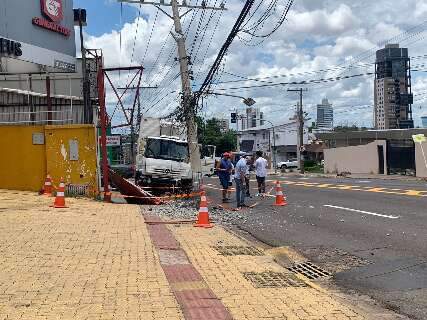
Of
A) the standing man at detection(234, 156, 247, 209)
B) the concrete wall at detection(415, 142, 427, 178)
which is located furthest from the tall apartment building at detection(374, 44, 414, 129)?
the standing man at detection(234, 156, 247, 209)

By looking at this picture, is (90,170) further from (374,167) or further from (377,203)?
(374,167)

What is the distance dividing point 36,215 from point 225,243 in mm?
4956

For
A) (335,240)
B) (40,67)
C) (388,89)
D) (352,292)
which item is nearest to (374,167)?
(388,89)

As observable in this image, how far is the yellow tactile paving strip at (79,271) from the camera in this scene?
551 cm

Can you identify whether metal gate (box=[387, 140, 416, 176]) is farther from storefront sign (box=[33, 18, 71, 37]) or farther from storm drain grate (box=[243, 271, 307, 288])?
storm drain grate (box=[243, 271, 307, 288])

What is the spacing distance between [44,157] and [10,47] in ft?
21.8

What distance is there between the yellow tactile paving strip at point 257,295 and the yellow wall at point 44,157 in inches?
448

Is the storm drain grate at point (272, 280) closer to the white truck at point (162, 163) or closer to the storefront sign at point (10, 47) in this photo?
the white truck at point (162, 163)

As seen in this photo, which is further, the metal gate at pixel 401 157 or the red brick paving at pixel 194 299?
the metal gate at pixel 401 157

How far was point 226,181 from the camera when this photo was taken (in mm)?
19562

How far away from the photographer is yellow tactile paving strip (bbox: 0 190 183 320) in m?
5.51

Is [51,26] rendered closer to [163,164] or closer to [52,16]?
[52,16]

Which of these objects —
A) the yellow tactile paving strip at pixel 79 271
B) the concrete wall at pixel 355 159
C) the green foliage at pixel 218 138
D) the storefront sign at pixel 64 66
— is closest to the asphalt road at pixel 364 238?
the yellow tactile paving strip at pixel 79 271

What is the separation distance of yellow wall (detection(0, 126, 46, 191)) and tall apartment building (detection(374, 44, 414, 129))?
34161mm
